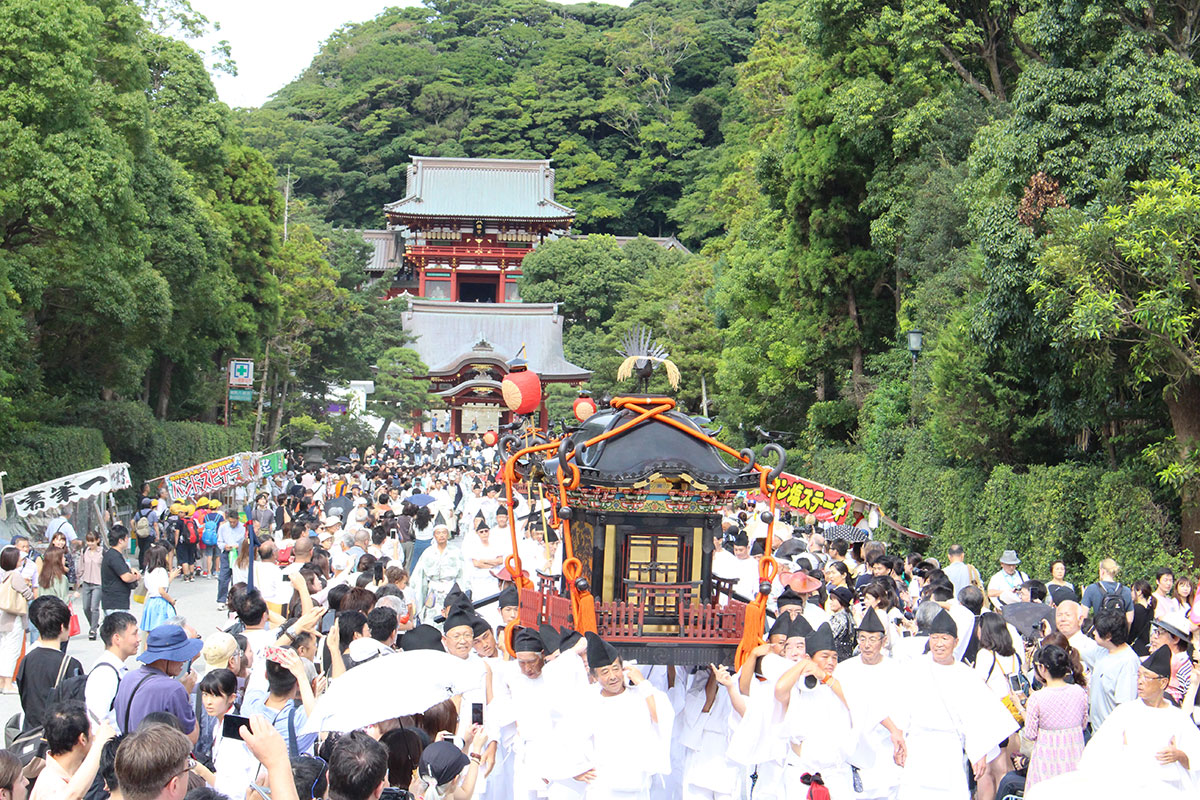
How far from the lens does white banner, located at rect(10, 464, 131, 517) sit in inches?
574

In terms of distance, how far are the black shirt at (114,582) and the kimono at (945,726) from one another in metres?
7.94

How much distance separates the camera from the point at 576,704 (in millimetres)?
6125

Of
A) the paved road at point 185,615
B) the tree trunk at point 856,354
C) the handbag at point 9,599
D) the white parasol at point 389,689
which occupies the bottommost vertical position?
the paved road at point 185,615

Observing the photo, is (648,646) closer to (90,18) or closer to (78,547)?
(78,547)

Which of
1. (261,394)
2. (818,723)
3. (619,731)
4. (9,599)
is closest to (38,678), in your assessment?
(9,599)

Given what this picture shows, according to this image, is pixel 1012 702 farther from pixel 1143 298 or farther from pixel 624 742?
pixel 1143 298

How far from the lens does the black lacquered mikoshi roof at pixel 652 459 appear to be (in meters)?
6.56

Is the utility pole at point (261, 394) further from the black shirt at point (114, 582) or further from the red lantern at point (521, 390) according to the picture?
the red lantern at point (521, 390)

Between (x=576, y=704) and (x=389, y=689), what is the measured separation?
1290mm

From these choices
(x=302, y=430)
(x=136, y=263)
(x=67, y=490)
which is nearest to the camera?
(x=67, y=490)

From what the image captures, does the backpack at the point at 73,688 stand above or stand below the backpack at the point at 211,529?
above

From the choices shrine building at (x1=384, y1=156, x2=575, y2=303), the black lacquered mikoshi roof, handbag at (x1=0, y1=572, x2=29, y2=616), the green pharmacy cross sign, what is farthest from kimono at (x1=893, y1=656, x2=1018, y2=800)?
shrine building at (x1=384, y1=156, x2=575, y2=303)

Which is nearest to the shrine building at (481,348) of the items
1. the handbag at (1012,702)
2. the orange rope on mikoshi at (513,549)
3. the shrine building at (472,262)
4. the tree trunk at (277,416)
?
the shrine building at (472,262)

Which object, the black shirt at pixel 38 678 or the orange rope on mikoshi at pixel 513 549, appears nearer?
the black shirt at pixel 38 678
